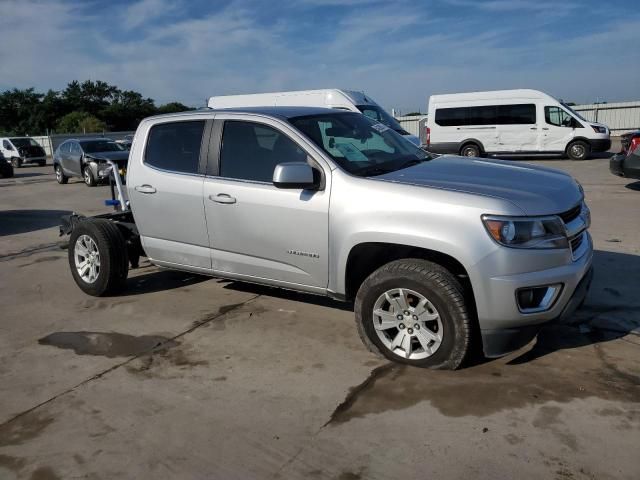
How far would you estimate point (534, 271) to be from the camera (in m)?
3.42

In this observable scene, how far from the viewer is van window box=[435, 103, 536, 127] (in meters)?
18.5

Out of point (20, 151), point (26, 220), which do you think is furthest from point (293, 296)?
point (20, 151)

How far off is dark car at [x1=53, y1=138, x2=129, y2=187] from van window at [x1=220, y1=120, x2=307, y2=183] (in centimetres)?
1298

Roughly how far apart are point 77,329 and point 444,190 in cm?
338

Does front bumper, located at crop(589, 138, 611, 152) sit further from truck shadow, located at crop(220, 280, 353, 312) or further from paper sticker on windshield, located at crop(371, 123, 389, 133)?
truck shadow, located at crop(220, 280, 353, 312)

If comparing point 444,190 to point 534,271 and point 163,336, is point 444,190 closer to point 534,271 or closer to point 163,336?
point 534,271

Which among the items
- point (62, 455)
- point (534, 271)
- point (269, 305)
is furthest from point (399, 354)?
point (62, 455)

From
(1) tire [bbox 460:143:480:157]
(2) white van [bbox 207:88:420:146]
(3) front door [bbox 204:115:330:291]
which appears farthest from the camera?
(1) tire [bbox 460:143:480:157]

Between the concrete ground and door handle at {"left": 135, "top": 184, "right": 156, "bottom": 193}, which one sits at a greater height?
door handle at {"left": 135, "top": 184, "right": 156, "bottom": 193}

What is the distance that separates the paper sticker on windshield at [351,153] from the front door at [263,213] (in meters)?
0.29

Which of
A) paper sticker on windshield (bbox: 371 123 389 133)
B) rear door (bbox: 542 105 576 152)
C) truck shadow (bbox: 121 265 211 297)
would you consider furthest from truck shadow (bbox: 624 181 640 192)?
truck shadow (bbox: 121 265 211 297)

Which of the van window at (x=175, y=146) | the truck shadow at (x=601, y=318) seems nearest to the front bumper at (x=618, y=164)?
the truck shadow at (x=601, y=318)

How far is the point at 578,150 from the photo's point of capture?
18.3m

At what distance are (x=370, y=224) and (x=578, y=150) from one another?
55.0ft
